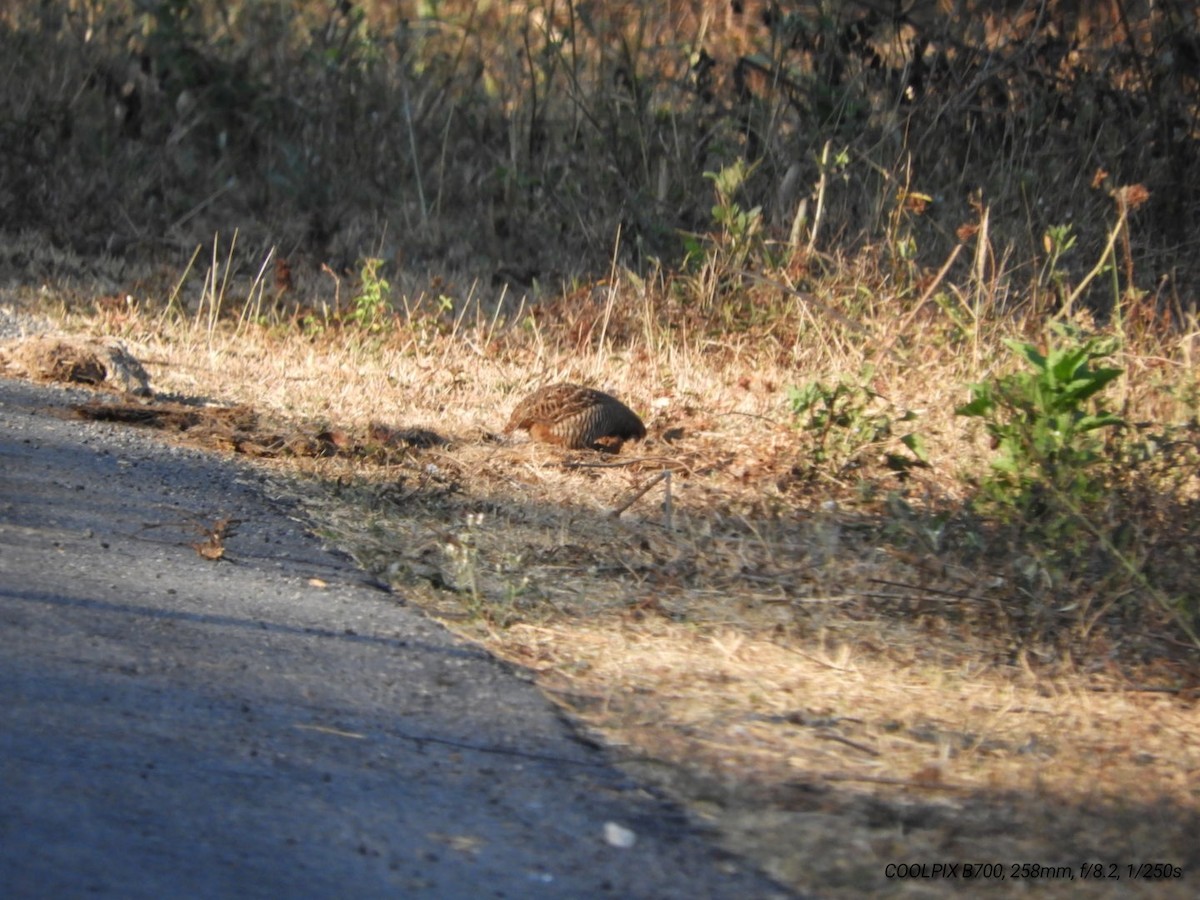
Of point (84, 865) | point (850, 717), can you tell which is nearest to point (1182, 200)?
point (850, 717)

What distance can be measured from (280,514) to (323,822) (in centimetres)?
236

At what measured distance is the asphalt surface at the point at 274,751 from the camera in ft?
8.55

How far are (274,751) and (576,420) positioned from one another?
3156mm

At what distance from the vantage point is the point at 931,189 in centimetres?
1036

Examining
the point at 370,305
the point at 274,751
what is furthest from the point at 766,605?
the point at 370,305

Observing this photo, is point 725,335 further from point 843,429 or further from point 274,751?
point 274,751

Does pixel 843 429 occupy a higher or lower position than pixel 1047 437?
lower

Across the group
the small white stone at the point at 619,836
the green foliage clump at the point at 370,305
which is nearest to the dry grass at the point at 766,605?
the small white stone at the point at 619,836

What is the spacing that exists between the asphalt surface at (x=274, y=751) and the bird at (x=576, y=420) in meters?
1.71

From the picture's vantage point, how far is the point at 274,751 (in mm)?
3072

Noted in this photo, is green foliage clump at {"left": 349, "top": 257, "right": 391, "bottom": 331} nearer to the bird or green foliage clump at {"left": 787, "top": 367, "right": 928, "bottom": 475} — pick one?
the bird

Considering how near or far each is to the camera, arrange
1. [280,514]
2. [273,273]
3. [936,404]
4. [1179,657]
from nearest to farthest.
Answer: [1179,657] < [280,514] < [936,404] < [273,273]

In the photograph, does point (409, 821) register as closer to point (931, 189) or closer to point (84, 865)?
point (84, 865)

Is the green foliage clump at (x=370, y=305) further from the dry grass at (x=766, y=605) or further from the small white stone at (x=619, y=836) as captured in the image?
the small white stone at (x=619, y=836)
